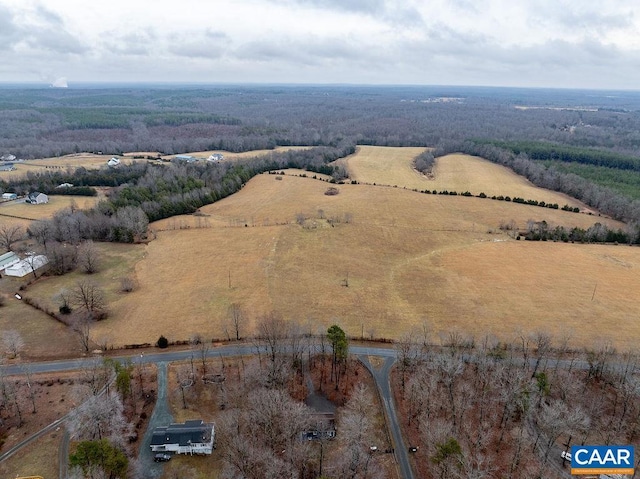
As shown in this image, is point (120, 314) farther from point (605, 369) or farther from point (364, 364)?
point (605, 369)

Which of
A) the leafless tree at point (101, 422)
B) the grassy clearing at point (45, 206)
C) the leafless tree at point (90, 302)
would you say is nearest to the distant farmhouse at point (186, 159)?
the grassy clearing at point (45, 206)

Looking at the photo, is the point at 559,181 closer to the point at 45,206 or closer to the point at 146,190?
the point at 146,190

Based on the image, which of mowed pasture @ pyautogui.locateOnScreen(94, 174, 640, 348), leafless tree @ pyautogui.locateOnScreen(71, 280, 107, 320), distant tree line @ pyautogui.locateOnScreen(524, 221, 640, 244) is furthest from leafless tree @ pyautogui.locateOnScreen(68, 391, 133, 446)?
distant tree line @ pyautogui.locateOnScreen(524, 221, 640, 244)

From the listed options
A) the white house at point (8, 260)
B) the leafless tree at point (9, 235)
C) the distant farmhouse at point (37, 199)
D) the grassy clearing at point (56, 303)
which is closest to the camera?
the grassy clearing at point (56, 303)

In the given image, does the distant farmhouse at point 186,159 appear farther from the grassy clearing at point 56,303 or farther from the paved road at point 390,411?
the paved road at point 390,411

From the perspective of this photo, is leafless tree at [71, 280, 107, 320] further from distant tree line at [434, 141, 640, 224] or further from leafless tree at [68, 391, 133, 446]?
distant tree line at [434, 141, 640, 224]

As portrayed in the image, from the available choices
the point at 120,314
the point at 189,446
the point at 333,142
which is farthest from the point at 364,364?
the point at 333,142
